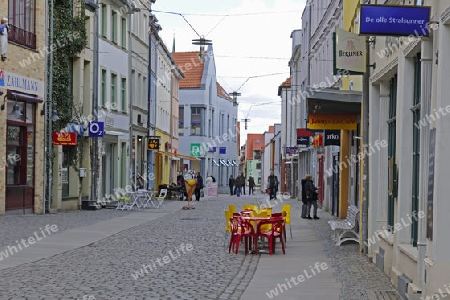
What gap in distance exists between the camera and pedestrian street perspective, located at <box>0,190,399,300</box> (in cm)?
1054

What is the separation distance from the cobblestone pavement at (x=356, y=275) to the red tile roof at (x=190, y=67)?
6082cm

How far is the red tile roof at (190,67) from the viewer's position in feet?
257

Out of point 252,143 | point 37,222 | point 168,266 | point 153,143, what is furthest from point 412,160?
point 252,143

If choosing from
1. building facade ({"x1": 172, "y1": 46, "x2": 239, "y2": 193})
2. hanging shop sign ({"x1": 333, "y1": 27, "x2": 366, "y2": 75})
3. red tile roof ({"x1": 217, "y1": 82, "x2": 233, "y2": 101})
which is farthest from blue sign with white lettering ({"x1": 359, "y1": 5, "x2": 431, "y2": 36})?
red tile roof ({"x1": 217, "y1": 82, "x2": 233, "y2": 101})

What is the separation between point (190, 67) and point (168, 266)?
67367mm

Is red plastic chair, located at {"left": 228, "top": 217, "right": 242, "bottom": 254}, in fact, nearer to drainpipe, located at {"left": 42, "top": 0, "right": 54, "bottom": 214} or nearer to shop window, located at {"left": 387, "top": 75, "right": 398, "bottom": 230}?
shop window, located at {"left": 387, "top": 75, "right": 398, "bottom": 230}

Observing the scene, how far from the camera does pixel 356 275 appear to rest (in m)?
12.6

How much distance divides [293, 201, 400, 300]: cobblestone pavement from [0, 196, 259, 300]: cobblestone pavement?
56.5 inches

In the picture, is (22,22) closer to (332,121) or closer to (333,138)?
(332,121)

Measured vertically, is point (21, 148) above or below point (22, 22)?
below

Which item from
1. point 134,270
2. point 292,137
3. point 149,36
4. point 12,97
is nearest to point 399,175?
point 134,270

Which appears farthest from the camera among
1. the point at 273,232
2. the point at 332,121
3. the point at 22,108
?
the point at 22,108

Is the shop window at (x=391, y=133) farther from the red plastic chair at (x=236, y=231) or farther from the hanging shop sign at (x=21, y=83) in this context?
the hanging shop sign at (x=21, y=83)

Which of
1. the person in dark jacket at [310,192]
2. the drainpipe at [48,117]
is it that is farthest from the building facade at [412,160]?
the drainpipe at [48,117]
